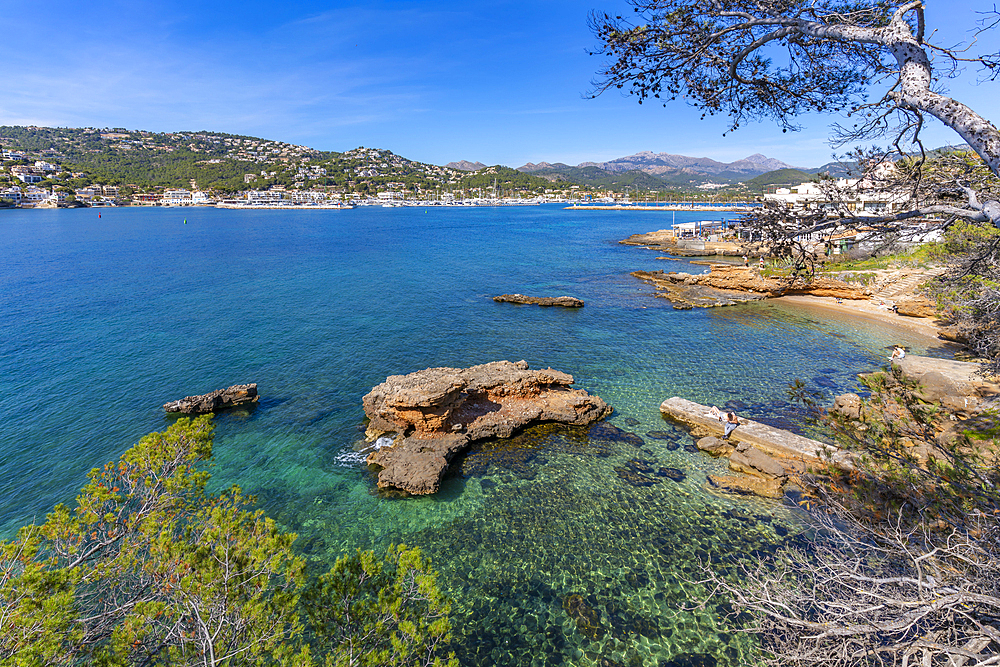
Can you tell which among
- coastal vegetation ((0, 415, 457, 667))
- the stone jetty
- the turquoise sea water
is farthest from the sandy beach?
coastal vegetation ((0, 415, 457, 667))

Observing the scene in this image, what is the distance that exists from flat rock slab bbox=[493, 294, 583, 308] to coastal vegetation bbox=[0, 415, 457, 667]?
29.7 meters

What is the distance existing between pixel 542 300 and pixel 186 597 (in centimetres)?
3145

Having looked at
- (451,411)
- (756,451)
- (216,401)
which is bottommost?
(756,451)

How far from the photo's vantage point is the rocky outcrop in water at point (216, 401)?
A: 56.6 ft

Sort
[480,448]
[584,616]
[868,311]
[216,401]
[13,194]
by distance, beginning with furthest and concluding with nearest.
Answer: [13,194] → [868,311] → [216,401] → [480,448] → [584,616]

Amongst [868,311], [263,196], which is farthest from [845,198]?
[263,196]

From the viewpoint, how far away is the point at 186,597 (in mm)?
4949

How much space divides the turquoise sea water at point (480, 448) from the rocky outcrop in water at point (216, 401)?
0.84 meters

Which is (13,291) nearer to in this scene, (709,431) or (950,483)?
(709,431)

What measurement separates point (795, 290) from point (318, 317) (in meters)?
37.9

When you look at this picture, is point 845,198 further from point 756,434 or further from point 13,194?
point 13,194

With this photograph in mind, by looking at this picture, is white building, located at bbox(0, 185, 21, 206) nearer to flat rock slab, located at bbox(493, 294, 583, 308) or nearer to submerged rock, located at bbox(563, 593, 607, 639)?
flat rock slab, located at bbox(493, 294, 583, 308)

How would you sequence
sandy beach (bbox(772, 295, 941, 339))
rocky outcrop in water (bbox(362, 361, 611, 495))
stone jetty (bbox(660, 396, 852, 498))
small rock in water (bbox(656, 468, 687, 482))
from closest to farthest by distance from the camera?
stone jetty (bbox(660, 396, 852, 498)) → small rock in water (bbox(656, 468, 687, 482)) → rocky outcrop in water (bbox(362, 361, 611, 495)) → sandy beach (bbox(772, 295, 941, 339))

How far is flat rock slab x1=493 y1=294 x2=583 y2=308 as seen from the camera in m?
34.2
